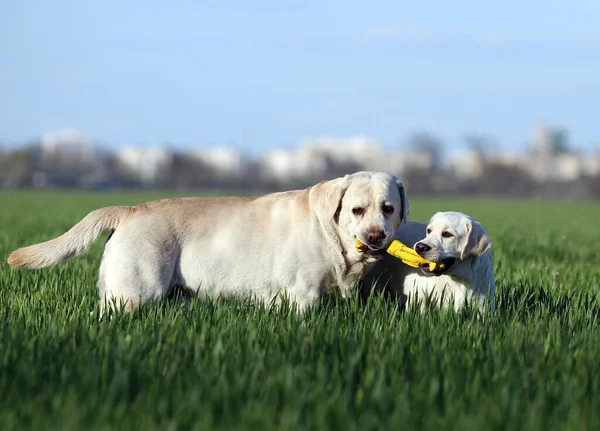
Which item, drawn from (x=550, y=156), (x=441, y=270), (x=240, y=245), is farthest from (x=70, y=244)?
(x=550, y=156)

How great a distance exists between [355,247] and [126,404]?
10.4ft

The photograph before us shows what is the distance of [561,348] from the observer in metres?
4.77

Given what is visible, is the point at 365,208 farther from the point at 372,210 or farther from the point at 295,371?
the point at 295,371

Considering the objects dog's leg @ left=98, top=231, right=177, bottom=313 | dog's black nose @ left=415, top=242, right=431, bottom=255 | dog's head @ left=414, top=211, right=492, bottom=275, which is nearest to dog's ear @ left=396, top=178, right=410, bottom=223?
dog's head @ left=414, top=211, right=492, bottom=275

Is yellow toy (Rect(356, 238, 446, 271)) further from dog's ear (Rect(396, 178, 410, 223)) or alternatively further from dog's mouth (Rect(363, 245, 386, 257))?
Result: dog's ear (Rect(396, 178, 410, 223))

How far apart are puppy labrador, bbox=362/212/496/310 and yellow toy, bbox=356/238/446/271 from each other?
2.0 inches

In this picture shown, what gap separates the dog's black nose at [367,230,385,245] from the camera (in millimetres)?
6195

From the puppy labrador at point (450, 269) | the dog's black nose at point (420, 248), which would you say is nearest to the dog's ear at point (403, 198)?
the puppy labrador at point (450, 269)

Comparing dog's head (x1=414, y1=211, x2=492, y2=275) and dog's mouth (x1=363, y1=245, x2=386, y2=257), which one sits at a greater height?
dog's head (x1=414, y1=211, x2=492, y2=275)

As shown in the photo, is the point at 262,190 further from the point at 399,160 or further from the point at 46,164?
the point at 46,164

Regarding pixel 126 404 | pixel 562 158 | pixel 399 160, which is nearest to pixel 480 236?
pixel 126 404

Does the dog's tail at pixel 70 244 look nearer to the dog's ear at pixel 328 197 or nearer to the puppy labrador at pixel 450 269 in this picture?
the dog's ear at pixel 328 197

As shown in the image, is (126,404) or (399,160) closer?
(126,404)

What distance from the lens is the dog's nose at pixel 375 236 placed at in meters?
6.20
